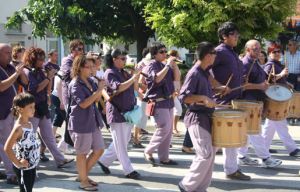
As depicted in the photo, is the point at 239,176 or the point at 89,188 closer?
the point at 89,188

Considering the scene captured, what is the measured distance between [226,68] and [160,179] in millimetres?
1790

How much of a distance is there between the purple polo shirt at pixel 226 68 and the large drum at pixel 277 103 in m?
0.77

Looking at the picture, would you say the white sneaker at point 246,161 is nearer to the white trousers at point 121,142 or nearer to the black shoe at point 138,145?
the white trousers at point 121,142

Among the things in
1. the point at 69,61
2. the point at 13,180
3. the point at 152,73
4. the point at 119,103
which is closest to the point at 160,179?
the point at 119,103

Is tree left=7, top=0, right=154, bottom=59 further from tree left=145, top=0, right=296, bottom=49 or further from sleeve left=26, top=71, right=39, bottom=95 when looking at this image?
sleeve left=26, top=71, right=39, bottom=95

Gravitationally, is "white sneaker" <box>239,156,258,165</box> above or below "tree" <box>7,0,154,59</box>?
below

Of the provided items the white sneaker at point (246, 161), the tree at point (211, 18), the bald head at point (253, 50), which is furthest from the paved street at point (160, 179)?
the tree at point (211, 18)

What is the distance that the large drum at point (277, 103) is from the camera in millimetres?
7328

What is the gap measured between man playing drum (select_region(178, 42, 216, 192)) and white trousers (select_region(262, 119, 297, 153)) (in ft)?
8.06

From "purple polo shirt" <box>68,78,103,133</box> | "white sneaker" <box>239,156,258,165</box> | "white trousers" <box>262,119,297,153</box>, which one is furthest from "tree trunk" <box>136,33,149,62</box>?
"purple polo shirt" <box>68,78,103,133</box>

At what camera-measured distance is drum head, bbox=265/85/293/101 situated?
7.35m

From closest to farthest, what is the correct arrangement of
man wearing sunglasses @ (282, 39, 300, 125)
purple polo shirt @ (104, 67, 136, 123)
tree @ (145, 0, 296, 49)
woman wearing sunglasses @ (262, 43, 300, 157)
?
purple polo shirt @ (104, 67, 136, 123)
woman wearing sunglasses @ (262, 43, 300, 157)
man wearing sunglasses @ (282, 39, 300, 125)
tree @ (145, 0, 296, 49)

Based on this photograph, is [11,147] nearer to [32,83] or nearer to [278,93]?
[32,83]

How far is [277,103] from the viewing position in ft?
24.0
